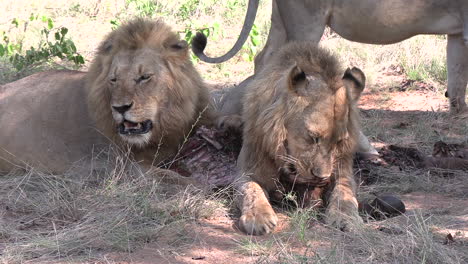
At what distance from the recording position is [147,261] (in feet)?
10.2

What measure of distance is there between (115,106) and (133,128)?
0.18 m

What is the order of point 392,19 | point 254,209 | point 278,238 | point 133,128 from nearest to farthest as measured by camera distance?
point 278,238 → point 254,209 → point 133,128 → point 392,19

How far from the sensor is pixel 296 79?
3.61m

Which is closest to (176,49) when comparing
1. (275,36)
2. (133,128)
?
(133,128)

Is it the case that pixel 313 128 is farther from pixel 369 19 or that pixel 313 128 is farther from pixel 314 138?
pixel 369 19

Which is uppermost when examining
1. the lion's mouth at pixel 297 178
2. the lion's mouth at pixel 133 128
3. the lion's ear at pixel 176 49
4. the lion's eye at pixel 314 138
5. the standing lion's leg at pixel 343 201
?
the lion's ear at pixel 176 49

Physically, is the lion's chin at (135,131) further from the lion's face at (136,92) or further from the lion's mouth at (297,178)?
the lion's mouth at (297,178)

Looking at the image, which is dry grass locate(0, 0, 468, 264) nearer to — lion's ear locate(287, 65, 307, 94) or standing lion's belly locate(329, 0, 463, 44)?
lion's ear locate(287, 65, 307, 94)

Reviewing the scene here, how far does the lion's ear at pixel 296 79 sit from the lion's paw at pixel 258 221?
0.57 m

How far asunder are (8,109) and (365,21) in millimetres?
2949

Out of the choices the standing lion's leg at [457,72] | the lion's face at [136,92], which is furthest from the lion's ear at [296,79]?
the standing lion's leg at [457,72]

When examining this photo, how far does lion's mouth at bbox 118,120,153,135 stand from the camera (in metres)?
4.09

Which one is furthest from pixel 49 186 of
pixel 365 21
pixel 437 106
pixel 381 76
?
pixel 381 76

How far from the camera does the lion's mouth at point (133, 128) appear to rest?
4.09 meters
